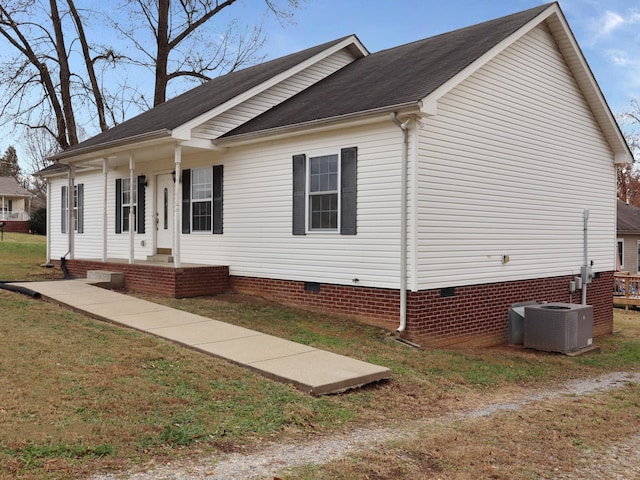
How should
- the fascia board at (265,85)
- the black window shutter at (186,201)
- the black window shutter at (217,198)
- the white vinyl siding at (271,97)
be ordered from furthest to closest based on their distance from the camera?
the black window shutter at (186,201) < the black window shutter at (217,198) < the white vinyl siding at (271,97) < the fascia board at (265,85)

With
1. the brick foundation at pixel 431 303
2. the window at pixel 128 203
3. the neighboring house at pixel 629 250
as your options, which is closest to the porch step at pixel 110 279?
the window at pixel 128 203

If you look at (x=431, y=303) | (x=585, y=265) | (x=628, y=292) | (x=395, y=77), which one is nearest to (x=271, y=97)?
(x=395, y=77)

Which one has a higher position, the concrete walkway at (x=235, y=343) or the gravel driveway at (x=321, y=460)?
the concrete walkway at (x=235, y=343)

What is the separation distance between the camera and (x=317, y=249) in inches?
448

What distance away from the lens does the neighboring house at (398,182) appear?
1030 cm

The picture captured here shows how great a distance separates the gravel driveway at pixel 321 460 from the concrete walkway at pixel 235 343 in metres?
1.16

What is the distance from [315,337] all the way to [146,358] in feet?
10.1

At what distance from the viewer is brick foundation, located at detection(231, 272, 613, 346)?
10.2 m

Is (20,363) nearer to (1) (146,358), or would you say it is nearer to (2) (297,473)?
(1) (146,358)

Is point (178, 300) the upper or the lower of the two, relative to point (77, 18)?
lower

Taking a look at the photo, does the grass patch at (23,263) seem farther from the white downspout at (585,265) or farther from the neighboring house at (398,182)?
the white downspout at (585,265)

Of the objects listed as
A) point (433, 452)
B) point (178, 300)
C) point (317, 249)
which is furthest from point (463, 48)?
point (433, 452)

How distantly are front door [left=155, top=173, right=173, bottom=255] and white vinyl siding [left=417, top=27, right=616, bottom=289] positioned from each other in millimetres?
7425

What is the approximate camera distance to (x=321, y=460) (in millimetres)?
4797
